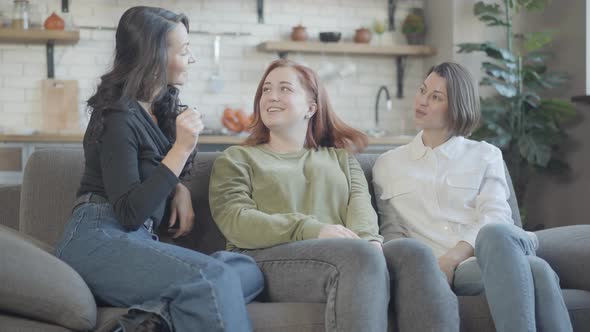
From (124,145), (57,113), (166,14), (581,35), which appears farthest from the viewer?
(57,113)

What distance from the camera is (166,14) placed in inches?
90.7

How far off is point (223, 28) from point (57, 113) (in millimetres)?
1300

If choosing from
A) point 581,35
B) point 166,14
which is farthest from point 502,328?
point 581,35

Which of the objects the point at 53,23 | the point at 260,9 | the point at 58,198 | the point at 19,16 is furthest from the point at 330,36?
the point at 58,198

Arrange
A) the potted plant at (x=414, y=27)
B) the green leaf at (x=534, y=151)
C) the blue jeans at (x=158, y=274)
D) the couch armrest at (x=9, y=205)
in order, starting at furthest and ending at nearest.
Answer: the potted plant at (x=414, y=27), the green leaf at (x=534, y=151), the couch armrest at (x=9, y=205), the blue jeans at (x=158, y=274)

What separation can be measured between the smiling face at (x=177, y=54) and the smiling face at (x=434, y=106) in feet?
2.66

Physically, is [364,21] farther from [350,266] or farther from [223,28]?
[350,266]

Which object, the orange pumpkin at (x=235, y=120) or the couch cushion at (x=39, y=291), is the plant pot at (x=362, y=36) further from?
the couch cushion at (x=39, y=291)

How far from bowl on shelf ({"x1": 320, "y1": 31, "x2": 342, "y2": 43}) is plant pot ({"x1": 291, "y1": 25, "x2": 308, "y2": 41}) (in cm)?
12

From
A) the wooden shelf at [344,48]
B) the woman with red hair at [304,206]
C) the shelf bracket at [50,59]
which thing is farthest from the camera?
the wooden shelf at [344,48]

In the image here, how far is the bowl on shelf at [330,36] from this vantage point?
5.60 meters

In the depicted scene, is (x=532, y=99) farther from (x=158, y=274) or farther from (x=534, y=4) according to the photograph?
(x=158, y=274)

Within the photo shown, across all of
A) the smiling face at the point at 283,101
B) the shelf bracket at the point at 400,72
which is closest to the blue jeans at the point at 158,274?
the smiling face at the point at 283,101

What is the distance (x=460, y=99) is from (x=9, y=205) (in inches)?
62.0
